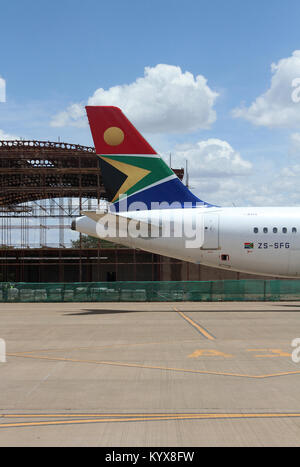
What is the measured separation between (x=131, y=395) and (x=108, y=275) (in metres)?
66.6

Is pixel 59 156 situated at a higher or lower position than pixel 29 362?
higher

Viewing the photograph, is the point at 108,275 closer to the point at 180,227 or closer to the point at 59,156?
the point at 59,156

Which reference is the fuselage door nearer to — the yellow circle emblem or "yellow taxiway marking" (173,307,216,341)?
"yellow taxiway marking" (173,307,216,341)

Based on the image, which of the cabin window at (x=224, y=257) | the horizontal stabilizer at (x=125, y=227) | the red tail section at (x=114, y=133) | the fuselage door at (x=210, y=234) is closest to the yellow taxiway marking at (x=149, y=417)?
the horizontal stabilizer at (x=125, y=227)

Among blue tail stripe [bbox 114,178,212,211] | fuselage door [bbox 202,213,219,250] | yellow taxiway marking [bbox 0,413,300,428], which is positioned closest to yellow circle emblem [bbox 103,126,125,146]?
blue tail stripe [bbox 114,178,212,211]

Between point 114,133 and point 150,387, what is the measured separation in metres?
19.9

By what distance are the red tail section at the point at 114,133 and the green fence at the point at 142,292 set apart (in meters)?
12.1

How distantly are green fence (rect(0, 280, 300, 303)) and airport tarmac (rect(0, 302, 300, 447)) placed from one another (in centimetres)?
1732

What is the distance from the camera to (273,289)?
121 ft

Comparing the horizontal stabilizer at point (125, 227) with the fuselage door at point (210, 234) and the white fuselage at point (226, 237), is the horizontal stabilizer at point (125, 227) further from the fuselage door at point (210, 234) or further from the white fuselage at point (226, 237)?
the fuselage door at point (210, 234)

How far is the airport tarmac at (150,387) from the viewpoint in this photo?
661 cm

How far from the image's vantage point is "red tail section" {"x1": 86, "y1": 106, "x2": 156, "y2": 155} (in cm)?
2706

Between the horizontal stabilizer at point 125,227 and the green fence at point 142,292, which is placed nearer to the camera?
the horizontal stabilizer at point 125,227
